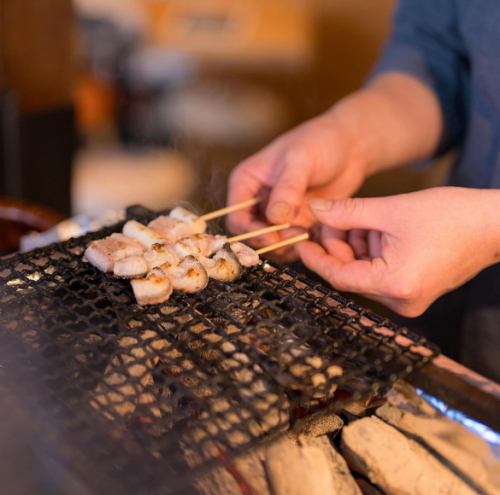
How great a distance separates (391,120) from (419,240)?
878 mm

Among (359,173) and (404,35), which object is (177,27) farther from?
(359,173)

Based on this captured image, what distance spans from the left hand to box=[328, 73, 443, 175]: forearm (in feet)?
2.10

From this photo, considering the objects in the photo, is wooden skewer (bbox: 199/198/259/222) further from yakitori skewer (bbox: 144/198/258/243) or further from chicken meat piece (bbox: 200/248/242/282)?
chicken meat piece (bbox: 200/248/242/282)

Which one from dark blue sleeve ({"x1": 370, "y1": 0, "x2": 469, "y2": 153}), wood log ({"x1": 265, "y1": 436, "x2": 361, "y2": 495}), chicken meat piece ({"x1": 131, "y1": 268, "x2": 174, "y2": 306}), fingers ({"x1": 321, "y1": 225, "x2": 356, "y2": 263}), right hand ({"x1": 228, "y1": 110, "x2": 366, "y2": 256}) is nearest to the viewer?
wood log ({"x1": 265, "y1": 436, "x2": 361, "y2": 495})

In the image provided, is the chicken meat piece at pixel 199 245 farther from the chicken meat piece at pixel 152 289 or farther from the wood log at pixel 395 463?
the wood log at pixel 395 463

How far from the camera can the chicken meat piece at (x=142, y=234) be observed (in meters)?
1.65

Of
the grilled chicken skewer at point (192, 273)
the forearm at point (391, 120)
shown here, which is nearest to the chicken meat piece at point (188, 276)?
the grilled chicken skewer at point (192, 273)

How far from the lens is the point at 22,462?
1009mm

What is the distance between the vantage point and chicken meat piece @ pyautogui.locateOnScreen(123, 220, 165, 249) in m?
1.65

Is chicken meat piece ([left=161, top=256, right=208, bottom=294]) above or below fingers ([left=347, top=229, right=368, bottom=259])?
above

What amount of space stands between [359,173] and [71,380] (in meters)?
1.34

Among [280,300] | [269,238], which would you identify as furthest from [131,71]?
[280,300]

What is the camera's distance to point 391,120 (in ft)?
7.57

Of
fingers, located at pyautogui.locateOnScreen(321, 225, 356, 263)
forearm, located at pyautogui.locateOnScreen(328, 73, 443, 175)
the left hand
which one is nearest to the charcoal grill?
the left hand
